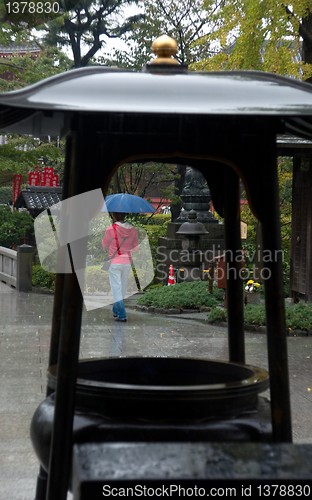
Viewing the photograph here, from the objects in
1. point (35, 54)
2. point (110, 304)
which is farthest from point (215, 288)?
point (35, 54)

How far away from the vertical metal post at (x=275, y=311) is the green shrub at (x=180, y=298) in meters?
10.5

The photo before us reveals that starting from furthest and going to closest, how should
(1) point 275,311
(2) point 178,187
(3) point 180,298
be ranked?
1. (2) point 178,187
2. (3) point 180,298
3. (1) point 275,311

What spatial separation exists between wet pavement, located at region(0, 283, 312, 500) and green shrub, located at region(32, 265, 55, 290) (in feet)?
7.19

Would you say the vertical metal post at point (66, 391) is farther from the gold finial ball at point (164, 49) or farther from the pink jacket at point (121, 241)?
the pink jacket at point (121, 241)

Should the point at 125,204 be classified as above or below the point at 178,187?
below

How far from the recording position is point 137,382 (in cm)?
475

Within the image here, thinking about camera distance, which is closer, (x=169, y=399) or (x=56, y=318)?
(x=169, y=399)

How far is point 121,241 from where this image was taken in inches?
470

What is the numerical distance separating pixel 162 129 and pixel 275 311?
1.10 m

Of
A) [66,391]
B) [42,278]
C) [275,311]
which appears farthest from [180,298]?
[66,391]

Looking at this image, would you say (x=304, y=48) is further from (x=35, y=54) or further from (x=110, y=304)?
(x=35, y=54)

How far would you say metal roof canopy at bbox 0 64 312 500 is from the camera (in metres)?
3.28

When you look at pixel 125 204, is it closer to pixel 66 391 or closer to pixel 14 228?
pixel 66 391

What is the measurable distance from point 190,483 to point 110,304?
41.4 ft
